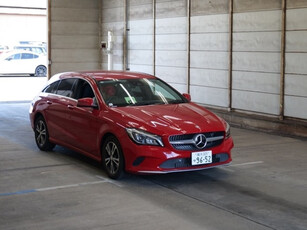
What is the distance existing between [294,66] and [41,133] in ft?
16.7

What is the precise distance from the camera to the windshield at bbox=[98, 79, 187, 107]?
7848 millimetres

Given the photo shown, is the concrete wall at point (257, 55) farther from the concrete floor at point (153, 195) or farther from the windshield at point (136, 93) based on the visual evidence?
the windshield at point (136, 93)

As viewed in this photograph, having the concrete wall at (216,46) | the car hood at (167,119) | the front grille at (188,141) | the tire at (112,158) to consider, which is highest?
the concrete wall at (216,46)

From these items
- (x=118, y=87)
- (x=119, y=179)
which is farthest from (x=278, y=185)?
(x=118, y=87)

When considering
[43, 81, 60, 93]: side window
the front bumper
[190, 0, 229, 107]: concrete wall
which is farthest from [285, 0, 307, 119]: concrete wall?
[43, 81, 60, 93]: side window

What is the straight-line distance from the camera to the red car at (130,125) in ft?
22.5

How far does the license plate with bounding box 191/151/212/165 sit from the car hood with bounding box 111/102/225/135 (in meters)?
0.29

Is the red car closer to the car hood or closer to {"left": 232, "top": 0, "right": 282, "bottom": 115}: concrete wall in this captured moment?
the car hood

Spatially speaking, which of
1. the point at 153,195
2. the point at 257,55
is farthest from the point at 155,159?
the point at 257,55

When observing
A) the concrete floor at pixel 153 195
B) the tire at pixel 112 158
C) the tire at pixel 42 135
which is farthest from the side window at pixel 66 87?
the tire at pixel 112 158

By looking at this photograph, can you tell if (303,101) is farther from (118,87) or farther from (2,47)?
(2,47)

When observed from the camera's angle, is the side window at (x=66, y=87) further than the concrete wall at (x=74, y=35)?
No

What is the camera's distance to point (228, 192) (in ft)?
22.1

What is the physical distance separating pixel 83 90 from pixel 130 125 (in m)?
1.62
